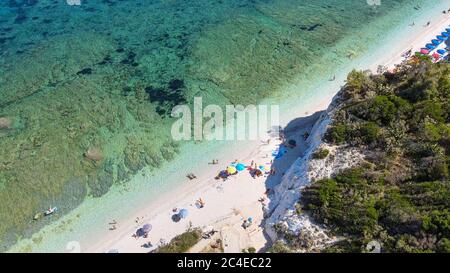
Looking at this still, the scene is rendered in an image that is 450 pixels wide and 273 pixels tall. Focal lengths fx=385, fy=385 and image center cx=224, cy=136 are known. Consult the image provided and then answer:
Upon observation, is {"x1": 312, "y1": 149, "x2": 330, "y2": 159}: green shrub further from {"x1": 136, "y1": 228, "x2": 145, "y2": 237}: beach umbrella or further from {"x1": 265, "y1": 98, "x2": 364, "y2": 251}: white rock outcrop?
{"x1": 136, "y1": 228, "x2": 145, "y2": 237}: beach umbrella

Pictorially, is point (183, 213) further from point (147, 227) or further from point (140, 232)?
point (140, 232)

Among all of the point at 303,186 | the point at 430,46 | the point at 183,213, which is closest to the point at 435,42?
the point at 430,46

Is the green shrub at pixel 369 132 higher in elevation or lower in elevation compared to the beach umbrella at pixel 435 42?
lower

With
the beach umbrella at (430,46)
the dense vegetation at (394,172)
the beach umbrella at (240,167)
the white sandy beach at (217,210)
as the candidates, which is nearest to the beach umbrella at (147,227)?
the white sandy beach at (217,210)

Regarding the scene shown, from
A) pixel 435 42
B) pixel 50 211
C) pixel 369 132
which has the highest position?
pixel 435 42

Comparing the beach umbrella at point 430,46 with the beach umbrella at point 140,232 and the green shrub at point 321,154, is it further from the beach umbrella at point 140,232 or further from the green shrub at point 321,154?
the beach umbrella at point 140,232

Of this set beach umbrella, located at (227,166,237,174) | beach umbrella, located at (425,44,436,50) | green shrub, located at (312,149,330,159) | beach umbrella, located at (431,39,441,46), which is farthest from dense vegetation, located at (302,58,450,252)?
beach umbrella, located at (431,39,441,46)

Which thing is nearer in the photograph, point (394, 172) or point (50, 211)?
point (394, 172)
